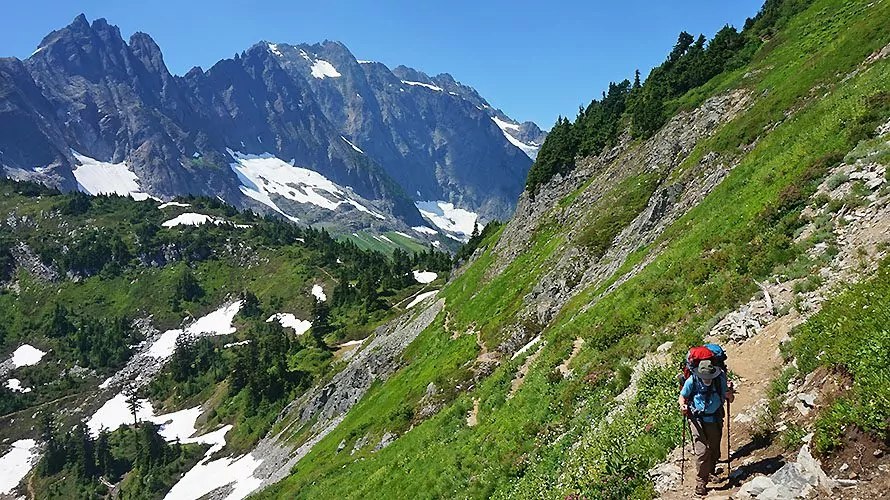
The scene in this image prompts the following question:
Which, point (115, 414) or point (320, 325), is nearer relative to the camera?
point (320, 325)

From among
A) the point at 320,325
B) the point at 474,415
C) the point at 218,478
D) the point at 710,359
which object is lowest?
the point at 218,478

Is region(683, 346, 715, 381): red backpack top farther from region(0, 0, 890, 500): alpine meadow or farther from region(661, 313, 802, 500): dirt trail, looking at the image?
region(661, 313, 802, 500): dirt trail

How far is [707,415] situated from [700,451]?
0.66m

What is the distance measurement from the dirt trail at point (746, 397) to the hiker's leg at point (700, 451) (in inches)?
9.9

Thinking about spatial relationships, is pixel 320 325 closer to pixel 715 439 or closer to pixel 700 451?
pixel 700 451

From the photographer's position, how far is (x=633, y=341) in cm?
1817

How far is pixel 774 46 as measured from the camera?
59125 mm

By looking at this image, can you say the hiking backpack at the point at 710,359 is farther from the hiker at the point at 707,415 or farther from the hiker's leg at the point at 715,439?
the hiker's leg at the point at 715,439

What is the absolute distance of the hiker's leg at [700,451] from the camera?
9.18m

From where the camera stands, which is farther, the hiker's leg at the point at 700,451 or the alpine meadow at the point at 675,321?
the alpine meadow at the point at 675,321

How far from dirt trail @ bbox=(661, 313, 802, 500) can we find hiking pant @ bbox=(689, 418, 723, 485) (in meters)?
0.27

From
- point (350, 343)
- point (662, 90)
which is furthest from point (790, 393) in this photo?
point (350, 343)

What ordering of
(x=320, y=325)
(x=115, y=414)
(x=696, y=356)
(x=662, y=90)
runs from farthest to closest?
1. (x=115, y=414)
2. (x=320, y=325)
3. (x=662, y=90)
4. (x=696, y=356)

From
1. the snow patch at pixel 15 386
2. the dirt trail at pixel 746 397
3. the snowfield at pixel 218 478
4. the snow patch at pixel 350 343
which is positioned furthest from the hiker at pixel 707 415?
the snow patch at pixel 15 386
